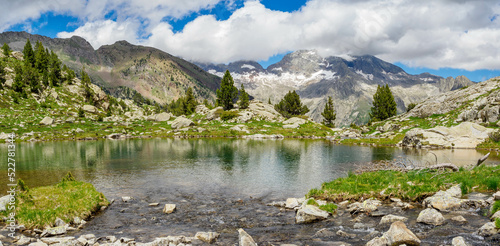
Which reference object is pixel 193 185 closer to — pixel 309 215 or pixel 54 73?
pixel 309 215

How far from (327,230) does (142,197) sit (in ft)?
54.5

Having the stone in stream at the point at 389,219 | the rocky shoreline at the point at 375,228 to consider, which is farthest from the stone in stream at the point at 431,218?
the stone in stream at the point at 389,219

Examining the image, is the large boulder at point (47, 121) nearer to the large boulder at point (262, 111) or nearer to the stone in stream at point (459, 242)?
the large boulder at point (262, 111)

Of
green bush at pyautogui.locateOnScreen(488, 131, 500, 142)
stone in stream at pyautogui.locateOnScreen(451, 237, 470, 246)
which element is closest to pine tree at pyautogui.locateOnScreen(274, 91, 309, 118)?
green bush at pyautogui.locateOnScreen(488, 131, 500, 142)

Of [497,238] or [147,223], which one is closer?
[497,238]

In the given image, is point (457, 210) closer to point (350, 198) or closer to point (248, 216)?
point (350, 198)

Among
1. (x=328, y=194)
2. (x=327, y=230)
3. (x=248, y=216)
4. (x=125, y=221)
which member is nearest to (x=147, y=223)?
(x=125, y=221)

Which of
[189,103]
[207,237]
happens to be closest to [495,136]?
[207,237]

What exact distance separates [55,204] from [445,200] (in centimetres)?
2587

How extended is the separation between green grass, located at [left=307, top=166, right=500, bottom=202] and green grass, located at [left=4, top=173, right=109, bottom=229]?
17.1 metres

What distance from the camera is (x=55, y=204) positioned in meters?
18.6

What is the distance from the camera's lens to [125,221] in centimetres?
1836

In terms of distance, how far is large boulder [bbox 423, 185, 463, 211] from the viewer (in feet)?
56.0

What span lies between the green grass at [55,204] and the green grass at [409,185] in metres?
17.1
